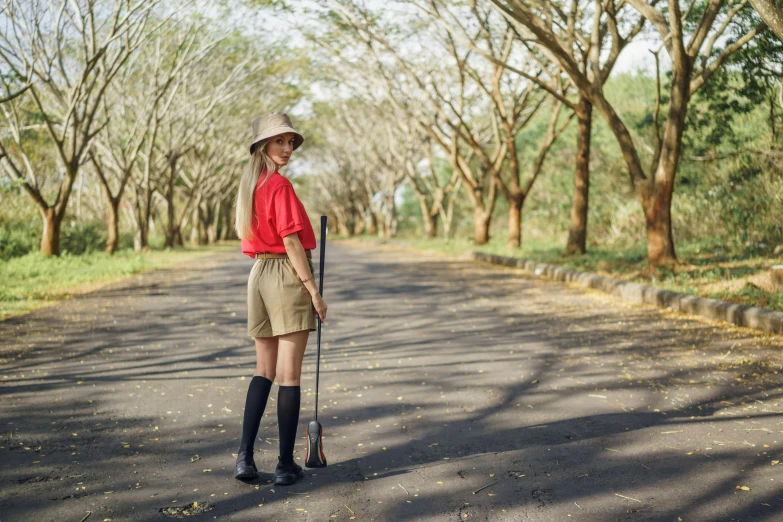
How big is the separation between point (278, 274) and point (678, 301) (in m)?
7.52

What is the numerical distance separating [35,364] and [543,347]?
4.69 meters

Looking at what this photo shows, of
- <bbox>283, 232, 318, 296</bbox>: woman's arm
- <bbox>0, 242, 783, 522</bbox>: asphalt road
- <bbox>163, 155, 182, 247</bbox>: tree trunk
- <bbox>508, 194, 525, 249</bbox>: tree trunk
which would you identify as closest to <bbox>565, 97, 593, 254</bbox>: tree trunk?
<bbox>508, 194, 525, 249</bbox>: tree trunk

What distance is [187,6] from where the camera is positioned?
20.8 meters

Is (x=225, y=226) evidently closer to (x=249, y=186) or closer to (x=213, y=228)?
(x=213, y=228)

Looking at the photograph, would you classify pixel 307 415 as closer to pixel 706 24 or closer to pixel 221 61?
pixel 706 24

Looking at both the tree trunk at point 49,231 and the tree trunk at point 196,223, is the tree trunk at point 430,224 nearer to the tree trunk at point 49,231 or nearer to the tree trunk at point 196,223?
the tree trunk at point 196,223

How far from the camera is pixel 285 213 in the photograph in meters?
4.08

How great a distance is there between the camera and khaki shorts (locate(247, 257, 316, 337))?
13.6ft

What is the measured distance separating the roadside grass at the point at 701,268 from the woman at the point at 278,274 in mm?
6636

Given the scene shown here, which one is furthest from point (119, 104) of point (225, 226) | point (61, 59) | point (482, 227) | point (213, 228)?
point (225, 226)

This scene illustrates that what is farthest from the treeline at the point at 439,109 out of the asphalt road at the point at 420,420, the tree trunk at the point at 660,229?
the asphalt road at the point at 420,420

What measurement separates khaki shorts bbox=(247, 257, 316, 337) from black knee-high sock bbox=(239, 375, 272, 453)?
281 millimetres

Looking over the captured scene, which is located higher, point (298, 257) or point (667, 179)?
point (667, 179)

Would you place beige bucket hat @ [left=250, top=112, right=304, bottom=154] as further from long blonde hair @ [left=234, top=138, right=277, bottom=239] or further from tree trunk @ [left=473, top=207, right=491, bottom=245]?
tree trunk @ [left=473, top=207, right=491, bottom=245]
